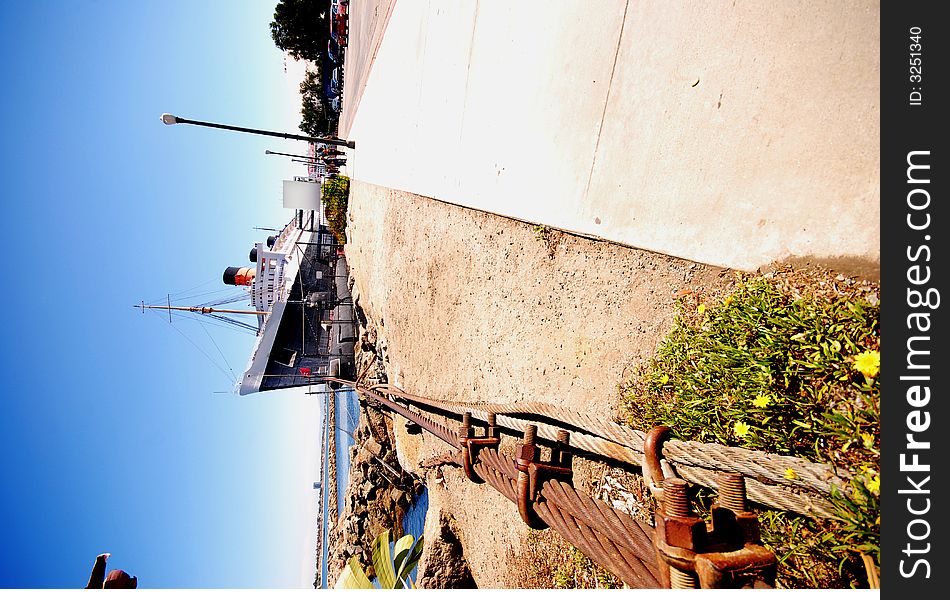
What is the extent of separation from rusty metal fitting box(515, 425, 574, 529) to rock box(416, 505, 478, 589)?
3988mm

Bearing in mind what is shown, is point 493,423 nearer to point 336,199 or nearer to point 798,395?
point 798,395

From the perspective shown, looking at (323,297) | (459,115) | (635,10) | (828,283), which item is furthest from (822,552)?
(323,297)

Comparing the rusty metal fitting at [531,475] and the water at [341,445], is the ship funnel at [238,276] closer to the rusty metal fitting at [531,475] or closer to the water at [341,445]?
Answer: the water at [341,445]

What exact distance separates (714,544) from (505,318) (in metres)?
3.59

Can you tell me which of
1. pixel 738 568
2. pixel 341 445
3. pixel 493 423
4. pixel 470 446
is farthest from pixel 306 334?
pixel 738 568

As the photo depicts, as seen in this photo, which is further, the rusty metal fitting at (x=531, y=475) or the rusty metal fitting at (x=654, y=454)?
the rusty metal fitting at (x=531, y=475)

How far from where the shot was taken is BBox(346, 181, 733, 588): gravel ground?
323 cm

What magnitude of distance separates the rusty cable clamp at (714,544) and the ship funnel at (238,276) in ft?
114

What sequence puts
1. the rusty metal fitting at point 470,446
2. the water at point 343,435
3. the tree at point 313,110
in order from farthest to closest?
the tree at point 313,110
the water at point 343,435
the rusty metal fitting at point 470,446

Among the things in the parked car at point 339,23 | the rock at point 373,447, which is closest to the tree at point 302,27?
the parked car at point 339,23

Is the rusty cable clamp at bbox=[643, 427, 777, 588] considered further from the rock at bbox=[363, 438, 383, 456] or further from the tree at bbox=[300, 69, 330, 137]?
the tree at bbox=[300, 69, 330, 137]

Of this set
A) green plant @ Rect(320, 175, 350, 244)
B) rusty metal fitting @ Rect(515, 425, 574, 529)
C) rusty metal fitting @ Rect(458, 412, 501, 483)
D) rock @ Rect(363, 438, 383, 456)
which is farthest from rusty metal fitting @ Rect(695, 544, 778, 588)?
green plant @ Rect(320, 175, 350, 244)

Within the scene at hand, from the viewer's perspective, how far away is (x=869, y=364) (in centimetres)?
171

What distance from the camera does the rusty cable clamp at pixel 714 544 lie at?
1236mm
